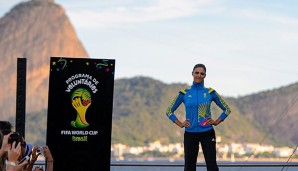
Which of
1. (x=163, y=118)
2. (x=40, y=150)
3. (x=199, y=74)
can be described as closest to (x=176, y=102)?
(x=199, y=74)

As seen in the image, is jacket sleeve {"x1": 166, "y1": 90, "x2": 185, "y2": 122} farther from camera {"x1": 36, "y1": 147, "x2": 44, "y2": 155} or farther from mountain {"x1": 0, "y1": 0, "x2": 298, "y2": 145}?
mountain {"x1": 0, "y1": 0, "x2": 298, "y2": 145}

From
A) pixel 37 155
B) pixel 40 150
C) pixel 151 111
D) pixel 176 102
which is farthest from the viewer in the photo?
pixel 151 111

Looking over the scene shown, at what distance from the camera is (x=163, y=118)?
174875mm

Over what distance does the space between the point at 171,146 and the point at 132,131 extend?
9.63 m

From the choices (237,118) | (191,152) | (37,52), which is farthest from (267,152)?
(191,152)

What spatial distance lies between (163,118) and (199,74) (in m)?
165

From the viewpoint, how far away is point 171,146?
17962 cm

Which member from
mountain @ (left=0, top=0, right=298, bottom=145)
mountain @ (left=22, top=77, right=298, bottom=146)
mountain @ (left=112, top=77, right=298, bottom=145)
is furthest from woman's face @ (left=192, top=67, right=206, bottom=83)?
mountain @ (left=112, top=77, right=298, bottom=145)

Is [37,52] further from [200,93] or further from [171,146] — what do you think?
[200,93]

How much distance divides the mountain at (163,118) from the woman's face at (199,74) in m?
159

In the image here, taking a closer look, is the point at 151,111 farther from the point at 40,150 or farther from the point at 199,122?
the point at 40,150

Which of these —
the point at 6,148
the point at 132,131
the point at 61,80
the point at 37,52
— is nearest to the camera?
the point at 6,148

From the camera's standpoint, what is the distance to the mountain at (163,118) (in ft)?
572

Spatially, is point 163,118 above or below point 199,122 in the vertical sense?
above
